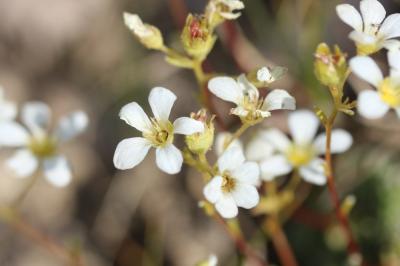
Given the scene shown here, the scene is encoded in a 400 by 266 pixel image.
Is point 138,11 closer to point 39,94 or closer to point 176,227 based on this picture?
point 39,94

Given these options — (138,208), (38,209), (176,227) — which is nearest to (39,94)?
(38,209)

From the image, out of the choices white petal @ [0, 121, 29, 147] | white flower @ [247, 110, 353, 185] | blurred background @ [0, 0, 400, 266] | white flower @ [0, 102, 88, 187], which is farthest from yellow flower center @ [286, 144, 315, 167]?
white petal @ [0, 121, 29, 147]

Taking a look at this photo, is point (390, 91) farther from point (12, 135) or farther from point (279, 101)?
point (12, 135)

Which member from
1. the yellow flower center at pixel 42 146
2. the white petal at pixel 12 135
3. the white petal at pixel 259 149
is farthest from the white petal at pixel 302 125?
the white petal at pixel 12 135

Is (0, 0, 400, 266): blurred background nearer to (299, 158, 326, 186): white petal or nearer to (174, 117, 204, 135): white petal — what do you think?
(299, 158, 326, 186): white petal

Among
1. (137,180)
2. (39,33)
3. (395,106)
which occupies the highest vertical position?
(395,106)

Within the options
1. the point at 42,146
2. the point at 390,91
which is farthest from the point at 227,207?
the point at 42,146
